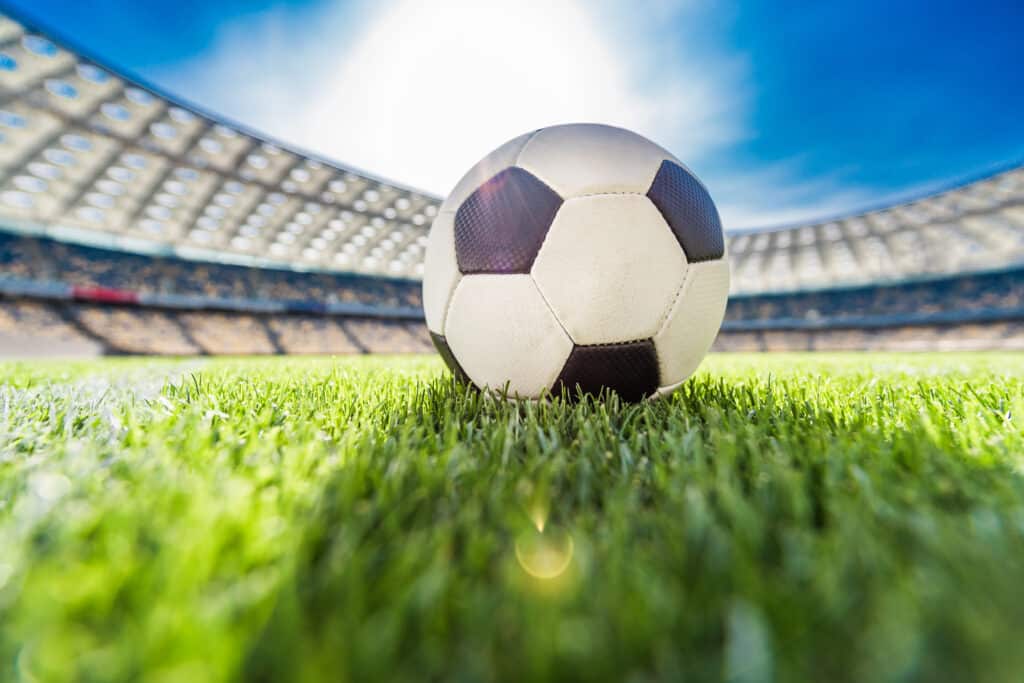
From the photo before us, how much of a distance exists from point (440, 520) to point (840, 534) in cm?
→ 65

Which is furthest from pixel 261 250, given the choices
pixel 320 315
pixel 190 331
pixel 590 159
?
pixel 590 159

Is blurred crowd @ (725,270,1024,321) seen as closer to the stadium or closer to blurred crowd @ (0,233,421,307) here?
blurred crowd @ (0,233,421,307)

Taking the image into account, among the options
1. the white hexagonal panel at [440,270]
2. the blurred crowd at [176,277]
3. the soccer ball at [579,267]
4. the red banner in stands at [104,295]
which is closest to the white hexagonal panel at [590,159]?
the soccer ball at [579,267]

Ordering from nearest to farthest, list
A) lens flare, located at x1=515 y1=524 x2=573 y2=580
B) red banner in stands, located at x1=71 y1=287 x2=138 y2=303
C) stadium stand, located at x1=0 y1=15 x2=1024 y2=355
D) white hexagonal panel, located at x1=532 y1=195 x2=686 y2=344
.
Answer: lens flare, located at x1=515 y1=524 x2=573 y2=580 → white hexagonal panel, located at x1=532 y1=195 x2=686 y2=344 → stadium stand, located at x1=0 y1=15 x2=1024 y2=355 → red banner in stands, located at x1=71 y1=287 x2=138 y2=303

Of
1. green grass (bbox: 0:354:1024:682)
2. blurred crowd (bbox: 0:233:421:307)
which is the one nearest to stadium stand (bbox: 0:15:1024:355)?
blurred crowd (bbox: 0:233:421:307)

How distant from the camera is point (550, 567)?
27.0 inches

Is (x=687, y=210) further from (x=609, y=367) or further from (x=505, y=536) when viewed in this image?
(x=505, y=536)

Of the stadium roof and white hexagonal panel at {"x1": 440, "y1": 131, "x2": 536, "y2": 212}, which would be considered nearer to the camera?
white hexagonal panel at {"x1": 440, "y1": 131, "x2": 536, "y2": 212}

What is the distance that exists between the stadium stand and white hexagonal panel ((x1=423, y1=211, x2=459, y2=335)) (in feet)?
51.0

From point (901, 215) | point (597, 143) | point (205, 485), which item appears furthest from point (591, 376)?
point (901, 215)

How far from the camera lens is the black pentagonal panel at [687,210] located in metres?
1.88

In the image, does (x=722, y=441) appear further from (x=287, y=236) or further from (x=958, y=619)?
(x=287, y=236)

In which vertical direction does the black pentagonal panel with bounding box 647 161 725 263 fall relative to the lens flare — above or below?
above

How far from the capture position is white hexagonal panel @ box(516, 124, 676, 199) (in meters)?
1.80
